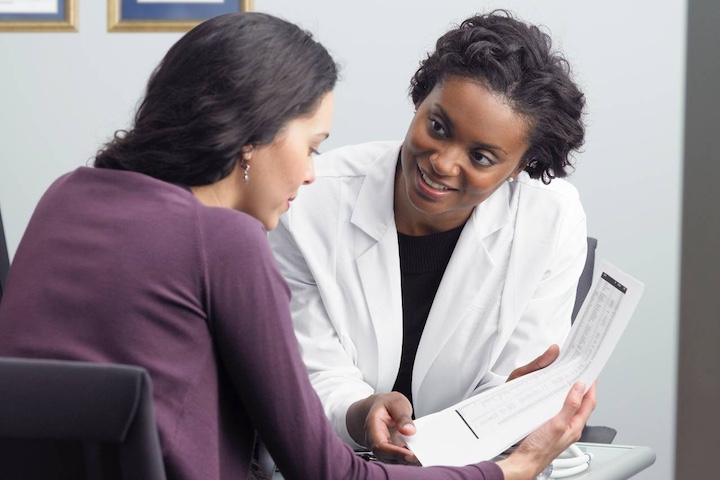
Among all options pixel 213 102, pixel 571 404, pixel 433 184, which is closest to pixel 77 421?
pixel 213 102

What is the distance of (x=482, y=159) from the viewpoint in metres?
1.62

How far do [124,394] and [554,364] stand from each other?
860 mm

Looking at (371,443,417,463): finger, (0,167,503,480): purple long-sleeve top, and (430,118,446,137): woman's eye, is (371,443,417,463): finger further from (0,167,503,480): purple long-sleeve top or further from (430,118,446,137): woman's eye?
(430,118,446,137): woman's eye

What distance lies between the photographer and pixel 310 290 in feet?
5.60

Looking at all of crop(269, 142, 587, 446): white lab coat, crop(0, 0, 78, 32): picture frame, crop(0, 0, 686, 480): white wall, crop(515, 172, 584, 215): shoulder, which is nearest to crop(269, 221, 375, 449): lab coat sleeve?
crop(269, 142, 587, 446): white lab coat

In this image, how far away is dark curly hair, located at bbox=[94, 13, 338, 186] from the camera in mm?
1066

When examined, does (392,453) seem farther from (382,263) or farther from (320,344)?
(382,263)

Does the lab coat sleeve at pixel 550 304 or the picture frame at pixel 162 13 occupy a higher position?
the picture frame at pixel 162 13

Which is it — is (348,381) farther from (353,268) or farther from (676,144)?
(676,144)

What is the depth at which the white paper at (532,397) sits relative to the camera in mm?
1223

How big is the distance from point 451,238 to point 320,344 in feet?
A: 1.17

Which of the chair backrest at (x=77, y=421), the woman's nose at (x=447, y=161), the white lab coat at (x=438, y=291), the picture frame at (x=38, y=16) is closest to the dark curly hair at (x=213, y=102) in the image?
the chair backrest at (x=77, y=421)

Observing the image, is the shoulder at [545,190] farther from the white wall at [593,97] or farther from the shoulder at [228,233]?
the shoulder at [228,233]

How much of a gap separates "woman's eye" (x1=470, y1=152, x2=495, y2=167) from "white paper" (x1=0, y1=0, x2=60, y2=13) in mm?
1779
